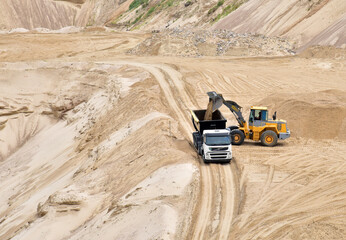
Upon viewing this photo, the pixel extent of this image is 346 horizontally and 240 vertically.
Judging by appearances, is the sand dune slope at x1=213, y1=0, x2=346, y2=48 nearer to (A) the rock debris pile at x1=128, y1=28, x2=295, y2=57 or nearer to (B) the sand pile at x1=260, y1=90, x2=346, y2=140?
(A) the rock debris pile at x1=128, y1=28, x2=295, y2=57

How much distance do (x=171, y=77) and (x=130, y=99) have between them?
5.57m

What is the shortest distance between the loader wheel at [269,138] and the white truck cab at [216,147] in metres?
2.98

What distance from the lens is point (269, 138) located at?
20.9 meters

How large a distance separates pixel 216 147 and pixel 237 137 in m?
3.12

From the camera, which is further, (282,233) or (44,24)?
(44,24)

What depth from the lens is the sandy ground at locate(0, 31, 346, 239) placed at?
14.7 metres

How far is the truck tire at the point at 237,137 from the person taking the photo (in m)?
20.9

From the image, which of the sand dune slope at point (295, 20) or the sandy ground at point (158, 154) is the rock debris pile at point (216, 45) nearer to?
the sand dune slope at point (295, 20)

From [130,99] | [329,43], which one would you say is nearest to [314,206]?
[130,99]

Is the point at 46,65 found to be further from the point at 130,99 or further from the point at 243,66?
the point at 243,66

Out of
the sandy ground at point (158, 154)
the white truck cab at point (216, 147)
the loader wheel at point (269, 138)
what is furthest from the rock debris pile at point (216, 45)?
the white truck cab at point (216, 147)

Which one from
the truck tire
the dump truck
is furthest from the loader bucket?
the truck tire

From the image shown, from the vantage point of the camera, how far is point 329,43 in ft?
130

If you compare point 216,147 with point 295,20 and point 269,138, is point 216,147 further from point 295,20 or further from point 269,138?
point 295,20
